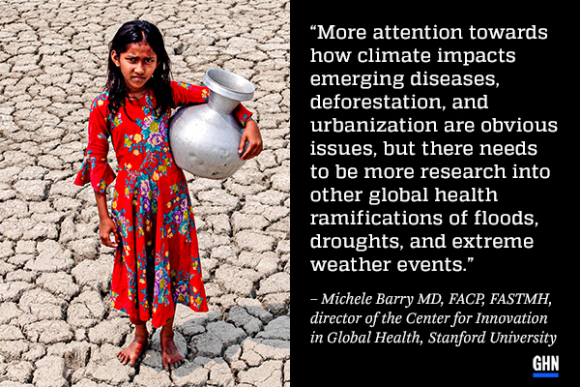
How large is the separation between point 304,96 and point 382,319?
113cm

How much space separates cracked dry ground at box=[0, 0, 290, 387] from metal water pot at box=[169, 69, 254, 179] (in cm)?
99

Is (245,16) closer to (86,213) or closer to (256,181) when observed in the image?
(256,181)

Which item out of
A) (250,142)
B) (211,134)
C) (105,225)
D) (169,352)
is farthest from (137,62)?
(169,352)

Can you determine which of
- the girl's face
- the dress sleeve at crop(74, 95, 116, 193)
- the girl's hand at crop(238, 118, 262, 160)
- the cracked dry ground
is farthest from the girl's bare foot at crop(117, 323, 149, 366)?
the girl's face

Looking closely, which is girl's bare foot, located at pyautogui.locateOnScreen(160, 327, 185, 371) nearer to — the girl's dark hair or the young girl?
the young girl

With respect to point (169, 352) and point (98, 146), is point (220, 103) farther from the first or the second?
point (169, 352)

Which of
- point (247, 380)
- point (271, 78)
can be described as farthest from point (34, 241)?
point (271, 78)

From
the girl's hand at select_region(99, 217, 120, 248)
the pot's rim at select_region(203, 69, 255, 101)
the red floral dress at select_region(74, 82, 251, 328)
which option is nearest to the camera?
the pot's rim at select_region(203, 69, 255, 101)

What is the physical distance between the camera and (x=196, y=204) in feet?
14.1

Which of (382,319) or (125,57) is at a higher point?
(125,57)

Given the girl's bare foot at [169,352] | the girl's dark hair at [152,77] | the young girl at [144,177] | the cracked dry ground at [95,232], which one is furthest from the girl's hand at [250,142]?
the cracked dry ground at [95,232]

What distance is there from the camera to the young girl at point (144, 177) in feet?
8.41

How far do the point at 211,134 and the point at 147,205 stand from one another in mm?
421

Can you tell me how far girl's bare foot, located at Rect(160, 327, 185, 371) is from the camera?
3043mm
